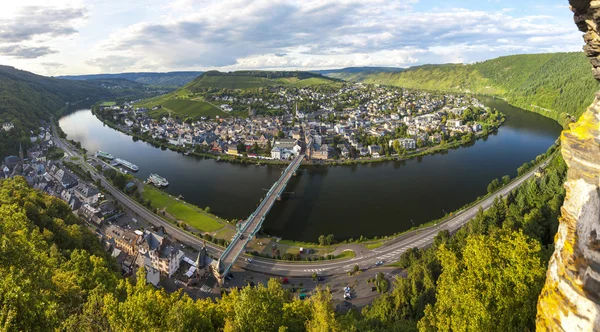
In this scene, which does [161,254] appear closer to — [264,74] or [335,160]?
[335,160]

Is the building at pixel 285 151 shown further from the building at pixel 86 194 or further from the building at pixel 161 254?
the building at pixel 161 254

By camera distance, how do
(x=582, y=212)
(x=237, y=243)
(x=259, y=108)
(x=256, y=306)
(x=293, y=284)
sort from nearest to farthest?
(x=582, y=212)
(x=256, y=306)
(x=293, y=284)
(x=237, y=243)
(x=259, y=108)

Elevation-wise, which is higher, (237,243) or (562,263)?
(562,263)

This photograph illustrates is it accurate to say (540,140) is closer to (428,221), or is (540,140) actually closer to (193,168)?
(428,221)

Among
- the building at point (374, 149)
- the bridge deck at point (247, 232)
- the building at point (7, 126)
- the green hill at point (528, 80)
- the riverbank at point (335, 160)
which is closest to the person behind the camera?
the bridge deck at point (247, 232)

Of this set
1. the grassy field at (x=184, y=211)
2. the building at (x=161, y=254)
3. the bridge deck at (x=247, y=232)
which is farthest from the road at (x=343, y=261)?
the building at (x=161, y=254)

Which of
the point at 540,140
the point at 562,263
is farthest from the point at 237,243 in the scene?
the point at 540,140

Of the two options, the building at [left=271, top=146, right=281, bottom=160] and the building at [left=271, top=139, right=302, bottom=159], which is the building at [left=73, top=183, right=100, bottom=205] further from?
the building at [left=271, top=139, right=302, bottom=159]
